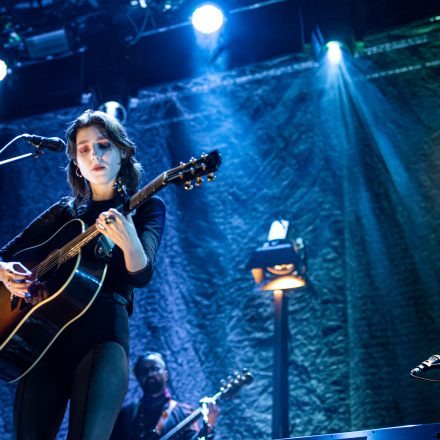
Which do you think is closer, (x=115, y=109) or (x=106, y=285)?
(x=106, y=285)

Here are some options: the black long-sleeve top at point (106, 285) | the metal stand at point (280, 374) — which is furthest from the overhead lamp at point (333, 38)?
the black long-sleeve top at point (106, 285)

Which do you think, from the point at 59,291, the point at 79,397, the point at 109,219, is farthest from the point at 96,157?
the point at 79,397

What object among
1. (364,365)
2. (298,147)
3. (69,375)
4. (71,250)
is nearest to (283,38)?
(298,147)

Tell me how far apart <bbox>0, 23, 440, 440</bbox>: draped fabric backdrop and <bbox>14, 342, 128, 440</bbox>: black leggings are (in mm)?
3269

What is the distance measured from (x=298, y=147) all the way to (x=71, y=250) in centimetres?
394

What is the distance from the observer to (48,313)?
211 centimetres

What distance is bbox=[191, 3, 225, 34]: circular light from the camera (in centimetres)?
509

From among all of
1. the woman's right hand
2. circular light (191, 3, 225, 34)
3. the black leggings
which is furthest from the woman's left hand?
circular light (191, 3, 225, 34)

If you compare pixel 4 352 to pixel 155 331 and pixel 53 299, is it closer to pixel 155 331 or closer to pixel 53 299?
pixel 53 299

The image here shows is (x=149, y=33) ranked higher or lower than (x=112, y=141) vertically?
higher

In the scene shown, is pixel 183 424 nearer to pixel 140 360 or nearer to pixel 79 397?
pixel 140 360

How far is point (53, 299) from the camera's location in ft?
6.91

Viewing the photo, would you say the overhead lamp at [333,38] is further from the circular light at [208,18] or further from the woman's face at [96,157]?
the woman's face at [96,157]

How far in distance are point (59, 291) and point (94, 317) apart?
150 mm
